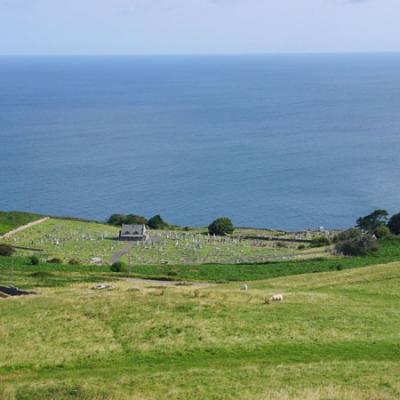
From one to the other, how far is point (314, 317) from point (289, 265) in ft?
87.0

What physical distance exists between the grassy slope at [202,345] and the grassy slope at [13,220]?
4342 centimetres

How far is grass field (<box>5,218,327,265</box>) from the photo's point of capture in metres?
64.0

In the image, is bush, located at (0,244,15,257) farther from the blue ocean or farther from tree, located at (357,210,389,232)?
the blue ocean

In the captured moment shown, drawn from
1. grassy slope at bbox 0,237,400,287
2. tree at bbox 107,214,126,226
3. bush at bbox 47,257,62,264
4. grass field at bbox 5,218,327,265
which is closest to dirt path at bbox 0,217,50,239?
grass field at bbox 5,218,327,265

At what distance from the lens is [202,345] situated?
25562mm

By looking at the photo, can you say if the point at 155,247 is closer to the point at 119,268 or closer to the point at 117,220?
the point at 119,268

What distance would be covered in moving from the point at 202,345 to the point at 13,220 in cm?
6252

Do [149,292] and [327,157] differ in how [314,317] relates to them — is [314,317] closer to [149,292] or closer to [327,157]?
[149,292]

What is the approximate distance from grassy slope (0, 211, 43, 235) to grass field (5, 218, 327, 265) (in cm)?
215

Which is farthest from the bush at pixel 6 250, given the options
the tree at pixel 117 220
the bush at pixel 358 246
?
the bush at pixel 358 246

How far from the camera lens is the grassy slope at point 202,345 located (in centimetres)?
2081

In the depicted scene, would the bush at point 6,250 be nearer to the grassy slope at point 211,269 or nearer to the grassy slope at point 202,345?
the grassy slope at point 211,269

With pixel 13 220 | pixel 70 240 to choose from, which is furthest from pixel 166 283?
pixel 13 220

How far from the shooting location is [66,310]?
3216 centimetres
